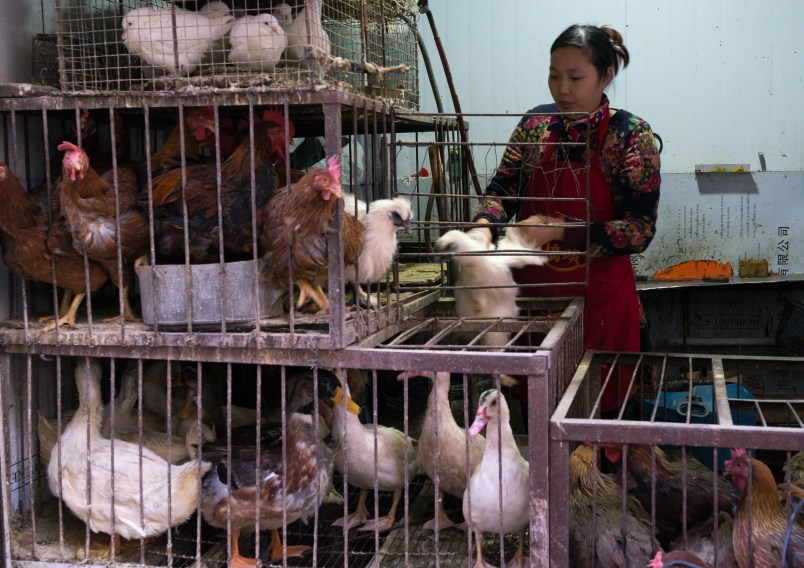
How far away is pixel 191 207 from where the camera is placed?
3049mm

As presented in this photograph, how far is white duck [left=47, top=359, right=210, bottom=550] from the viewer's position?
9.80 ft

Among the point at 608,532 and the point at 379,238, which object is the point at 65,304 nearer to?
the point at 379,238

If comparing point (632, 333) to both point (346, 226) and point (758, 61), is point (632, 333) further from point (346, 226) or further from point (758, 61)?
point (758, 61)

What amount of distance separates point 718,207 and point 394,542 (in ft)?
12.4

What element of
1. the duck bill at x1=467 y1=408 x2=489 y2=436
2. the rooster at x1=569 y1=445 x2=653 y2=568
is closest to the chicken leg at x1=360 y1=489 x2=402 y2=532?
the duck bill at x1=467 y1=408 x2=489 y2=436

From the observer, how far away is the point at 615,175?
367 centimetres

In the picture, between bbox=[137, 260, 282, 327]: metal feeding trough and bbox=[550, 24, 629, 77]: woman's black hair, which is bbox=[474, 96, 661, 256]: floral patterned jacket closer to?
bbox=[550, 24, 629, 77]: woman's black hair

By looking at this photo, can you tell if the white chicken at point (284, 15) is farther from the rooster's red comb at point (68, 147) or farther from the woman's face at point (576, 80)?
the woman's face at point (576, 80)

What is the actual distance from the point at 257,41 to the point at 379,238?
0.82 meters

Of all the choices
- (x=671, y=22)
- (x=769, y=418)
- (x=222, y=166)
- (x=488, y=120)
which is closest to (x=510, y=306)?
(x=222, y=166)

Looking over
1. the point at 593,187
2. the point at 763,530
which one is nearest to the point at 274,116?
the point at 593,187

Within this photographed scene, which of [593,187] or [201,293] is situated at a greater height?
[593,187]

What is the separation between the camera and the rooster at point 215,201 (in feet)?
9.95

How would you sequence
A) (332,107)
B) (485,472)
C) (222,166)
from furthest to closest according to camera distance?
(222,166), (485,472), (332,107)
